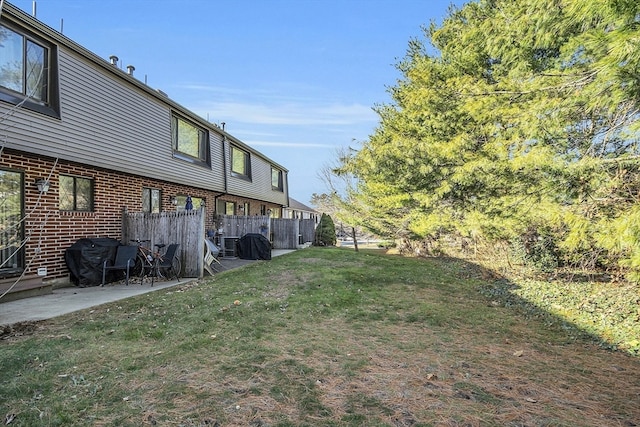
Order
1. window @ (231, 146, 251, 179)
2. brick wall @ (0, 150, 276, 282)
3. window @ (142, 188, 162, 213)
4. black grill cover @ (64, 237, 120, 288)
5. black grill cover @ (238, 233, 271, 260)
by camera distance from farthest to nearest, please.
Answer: window @ (231, 146, 251, 179), black grill cover @ (238, 233, 271, 260), window @ (142, 188, 162, 213), black grill cover @ (64, 237, 120, 288), brick wall @ (0, 150, 276, 282)

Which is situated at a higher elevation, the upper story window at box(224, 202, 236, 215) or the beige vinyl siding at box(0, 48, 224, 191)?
the beige vinyl siding at box(0, 48, 224, 191)

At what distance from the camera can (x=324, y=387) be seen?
10.6ft

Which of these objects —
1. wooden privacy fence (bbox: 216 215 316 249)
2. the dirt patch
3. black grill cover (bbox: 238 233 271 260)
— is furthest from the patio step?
wooden privacy fence (bbox: 216 215 316 249)

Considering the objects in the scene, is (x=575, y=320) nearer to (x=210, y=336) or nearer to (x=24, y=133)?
(x=210, y=336)

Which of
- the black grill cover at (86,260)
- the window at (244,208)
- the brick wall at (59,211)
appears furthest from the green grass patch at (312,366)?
the window at (244,208)

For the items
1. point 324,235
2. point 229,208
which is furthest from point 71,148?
point 324,235

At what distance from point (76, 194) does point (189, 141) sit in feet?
17.5

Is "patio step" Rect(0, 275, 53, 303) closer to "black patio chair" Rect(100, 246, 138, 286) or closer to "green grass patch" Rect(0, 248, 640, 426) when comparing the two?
"black patio chair" Rect(100, 246, 138, 286)

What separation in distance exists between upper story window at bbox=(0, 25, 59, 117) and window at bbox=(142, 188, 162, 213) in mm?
3735

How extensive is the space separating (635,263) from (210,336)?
471cm

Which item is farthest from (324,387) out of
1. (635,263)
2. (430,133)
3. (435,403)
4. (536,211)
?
(430,133)

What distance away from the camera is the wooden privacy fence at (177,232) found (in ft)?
29.3

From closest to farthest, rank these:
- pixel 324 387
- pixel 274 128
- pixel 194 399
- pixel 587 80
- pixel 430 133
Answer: pixel 194 399 → pixel 324 387 → pixel 587 80 → pixel 430 133 → pixel 274 128

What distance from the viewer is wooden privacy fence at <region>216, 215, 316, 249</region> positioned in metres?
15.0
